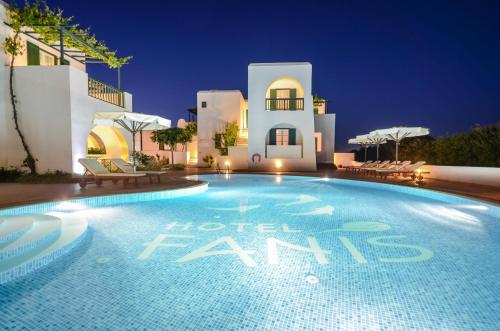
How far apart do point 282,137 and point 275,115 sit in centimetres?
270

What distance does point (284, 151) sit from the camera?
1773 centimetres

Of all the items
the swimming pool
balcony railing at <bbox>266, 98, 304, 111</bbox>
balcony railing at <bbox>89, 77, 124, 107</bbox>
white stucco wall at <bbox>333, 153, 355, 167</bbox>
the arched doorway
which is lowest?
the swimming pool

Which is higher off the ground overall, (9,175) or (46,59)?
(46,59)

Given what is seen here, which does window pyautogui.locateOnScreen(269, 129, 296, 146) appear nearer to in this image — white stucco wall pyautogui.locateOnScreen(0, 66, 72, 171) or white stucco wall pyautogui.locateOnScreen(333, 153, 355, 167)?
white stucco wall pyautogui.locateOnScreen(333, 153, 355, 167)

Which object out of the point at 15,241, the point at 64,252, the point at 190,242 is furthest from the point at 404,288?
the point at 15,241

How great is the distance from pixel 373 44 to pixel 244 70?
21840 mm

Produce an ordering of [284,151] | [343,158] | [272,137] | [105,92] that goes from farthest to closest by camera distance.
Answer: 1. [343,158]
2. [272,137]
3. [284,151]
4. [105,92]

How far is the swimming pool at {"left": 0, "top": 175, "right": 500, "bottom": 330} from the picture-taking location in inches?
85.9

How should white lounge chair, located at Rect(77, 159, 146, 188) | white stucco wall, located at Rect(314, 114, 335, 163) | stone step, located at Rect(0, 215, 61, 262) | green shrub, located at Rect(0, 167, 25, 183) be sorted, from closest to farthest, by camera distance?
stone step, located at Rect(0, 215, 61, 262) < white lounge chair, located at Rect(77, 159, 146, 188) < green shrub, located at Rect(0, 167, 25, 183) < white stucco wall, located at Rect(314, 114, 335, 163)

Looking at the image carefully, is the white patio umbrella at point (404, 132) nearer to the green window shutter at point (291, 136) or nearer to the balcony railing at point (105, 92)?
the green window shutter at point (291, 136)

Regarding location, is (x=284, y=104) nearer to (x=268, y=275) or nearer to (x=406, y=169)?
(x=406, y=169)

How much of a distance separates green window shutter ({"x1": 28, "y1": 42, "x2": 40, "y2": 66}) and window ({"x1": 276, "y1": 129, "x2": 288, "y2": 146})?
14279 millimetres

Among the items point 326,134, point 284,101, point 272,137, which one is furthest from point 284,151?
point 326,134

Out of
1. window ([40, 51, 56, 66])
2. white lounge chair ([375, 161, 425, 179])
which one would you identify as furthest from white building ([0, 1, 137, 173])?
white lounge chair ([375, 161, 425, 179])
